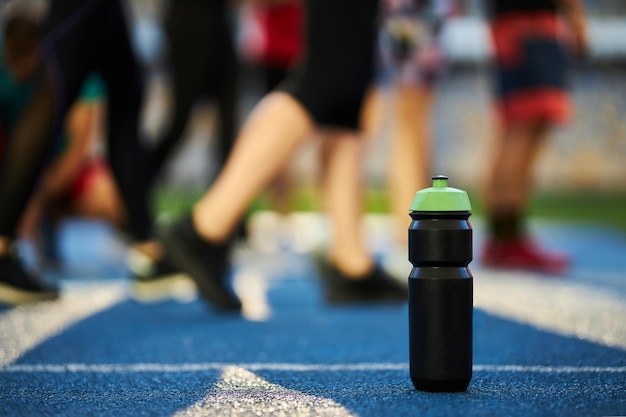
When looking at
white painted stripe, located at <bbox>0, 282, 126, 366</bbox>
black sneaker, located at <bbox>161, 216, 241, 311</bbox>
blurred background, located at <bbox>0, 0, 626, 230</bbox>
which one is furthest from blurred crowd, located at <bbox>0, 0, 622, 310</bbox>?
blurred background, located at <bbox>0, 0, 626, 230</bbox>

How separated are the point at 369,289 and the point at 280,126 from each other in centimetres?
75

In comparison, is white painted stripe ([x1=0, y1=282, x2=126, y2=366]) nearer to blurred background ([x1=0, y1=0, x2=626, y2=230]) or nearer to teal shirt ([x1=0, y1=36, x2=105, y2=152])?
teal shirt ([x1=0, y1=36, x2=105, y2=152])

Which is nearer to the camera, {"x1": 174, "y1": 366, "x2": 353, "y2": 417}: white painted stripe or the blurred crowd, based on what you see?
{"x1": 174, "y1": 366, "x2": 353, "y2": 417}: white painted stripe

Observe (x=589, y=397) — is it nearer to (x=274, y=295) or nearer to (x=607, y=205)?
(x=274, y=295)

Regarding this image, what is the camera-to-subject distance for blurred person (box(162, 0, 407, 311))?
9.21 ft

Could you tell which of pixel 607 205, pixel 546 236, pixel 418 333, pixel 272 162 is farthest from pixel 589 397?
pixel 607 205

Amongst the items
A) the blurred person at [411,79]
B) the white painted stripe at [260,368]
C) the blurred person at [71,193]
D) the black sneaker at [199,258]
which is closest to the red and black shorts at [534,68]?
the blurred person at [411,79]

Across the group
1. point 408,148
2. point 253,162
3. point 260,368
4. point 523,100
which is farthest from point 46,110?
point 523,100

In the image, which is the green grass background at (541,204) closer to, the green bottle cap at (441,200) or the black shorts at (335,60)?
the black shorts at (335,60)

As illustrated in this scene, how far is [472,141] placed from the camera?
42.3 ft

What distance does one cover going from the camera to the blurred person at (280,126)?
2.81 meters

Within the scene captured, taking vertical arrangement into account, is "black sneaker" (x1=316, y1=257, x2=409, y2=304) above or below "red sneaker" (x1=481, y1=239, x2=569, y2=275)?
above

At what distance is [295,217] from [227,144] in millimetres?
3909

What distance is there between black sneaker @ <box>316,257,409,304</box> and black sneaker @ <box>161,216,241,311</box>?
0.53m
